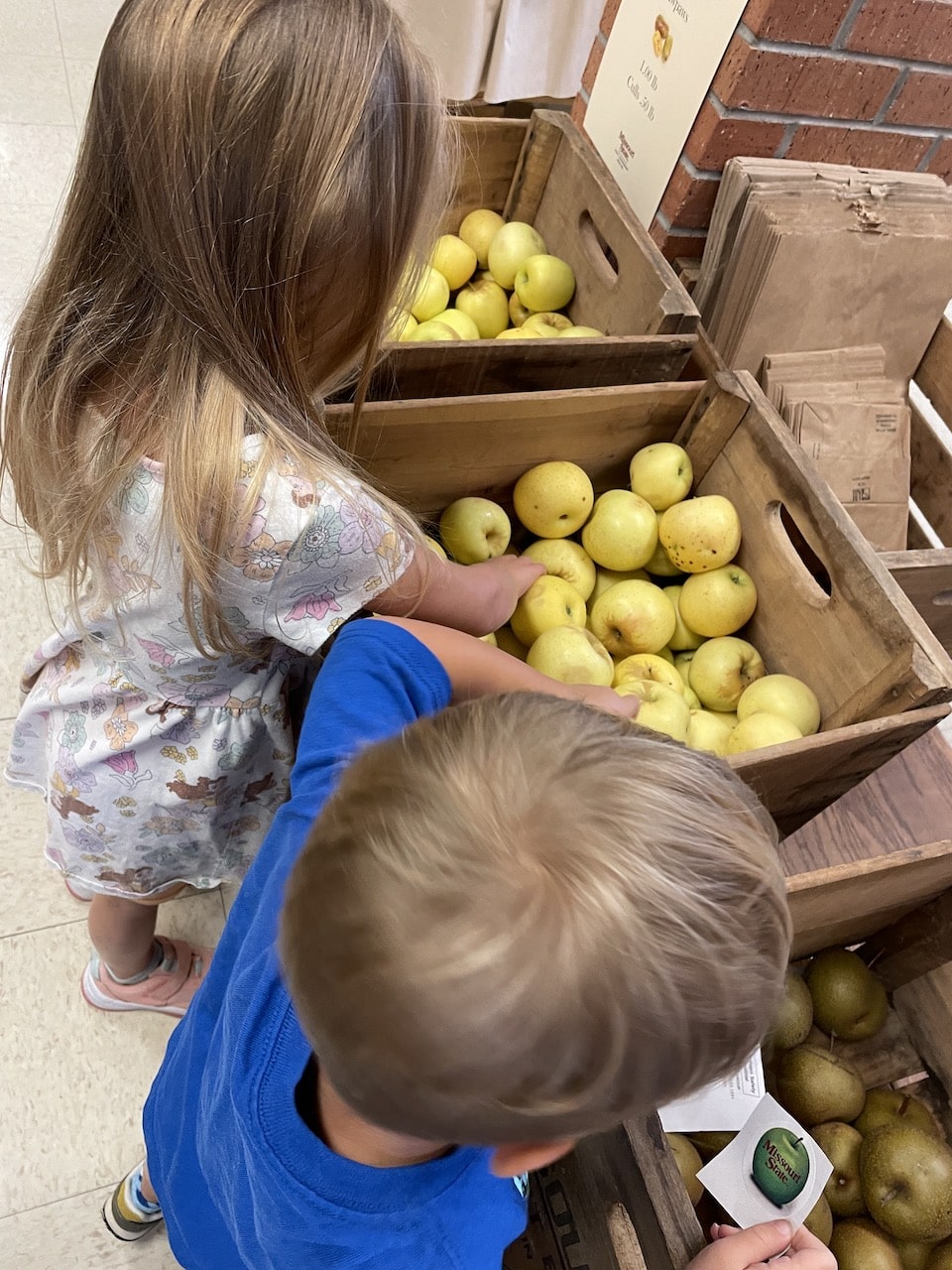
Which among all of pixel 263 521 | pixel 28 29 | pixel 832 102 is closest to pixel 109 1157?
pixel 263 521

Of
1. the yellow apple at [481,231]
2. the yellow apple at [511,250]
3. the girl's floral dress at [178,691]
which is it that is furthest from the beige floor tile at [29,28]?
the girl's floral dress at [178,691]

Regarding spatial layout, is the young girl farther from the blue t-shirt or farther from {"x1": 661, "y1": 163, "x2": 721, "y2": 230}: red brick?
{"x1": 661, "y1": 163, "x2": 721, "y2": 230}: red brick

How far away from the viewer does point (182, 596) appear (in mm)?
830

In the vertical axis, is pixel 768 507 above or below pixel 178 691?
above

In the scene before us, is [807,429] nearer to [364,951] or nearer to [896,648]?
[896,648]

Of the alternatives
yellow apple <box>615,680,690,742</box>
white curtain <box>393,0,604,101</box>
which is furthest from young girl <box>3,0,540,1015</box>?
white curtain <box>393,0,604,101</box>

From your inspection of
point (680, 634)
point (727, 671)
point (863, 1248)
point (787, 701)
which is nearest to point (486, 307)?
point (680, 634)

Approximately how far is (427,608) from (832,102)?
1.13m

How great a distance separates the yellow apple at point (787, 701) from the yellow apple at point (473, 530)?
17.6 inches

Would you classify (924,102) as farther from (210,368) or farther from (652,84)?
(210,368)

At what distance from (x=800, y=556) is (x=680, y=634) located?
22cm

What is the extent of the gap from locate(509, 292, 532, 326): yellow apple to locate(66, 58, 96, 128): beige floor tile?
2.17 meters

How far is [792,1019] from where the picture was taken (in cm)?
117

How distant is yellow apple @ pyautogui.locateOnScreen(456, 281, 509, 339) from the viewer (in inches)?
66.9
